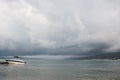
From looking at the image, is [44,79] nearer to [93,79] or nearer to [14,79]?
[14,79]

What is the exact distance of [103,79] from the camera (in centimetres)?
6581

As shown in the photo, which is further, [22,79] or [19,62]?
[19,62]

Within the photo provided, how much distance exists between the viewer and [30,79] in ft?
217

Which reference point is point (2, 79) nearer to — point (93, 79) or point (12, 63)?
point (93, 79)

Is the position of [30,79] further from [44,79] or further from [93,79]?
[93,79]

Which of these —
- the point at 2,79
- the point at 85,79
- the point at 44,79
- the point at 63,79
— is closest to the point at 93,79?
the point at 85,79

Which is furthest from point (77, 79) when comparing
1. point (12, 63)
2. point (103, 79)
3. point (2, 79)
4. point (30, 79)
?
point (12, 63)

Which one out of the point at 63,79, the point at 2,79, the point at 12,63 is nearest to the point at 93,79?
the point at 63,79

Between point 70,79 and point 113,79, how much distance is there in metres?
9.66

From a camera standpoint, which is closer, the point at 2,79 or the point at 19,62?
the point at 2,79

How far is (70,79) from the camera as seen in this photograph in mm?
66375

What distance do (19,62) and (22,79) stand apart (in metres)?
127

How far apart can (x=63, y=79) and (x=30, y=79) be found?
24.7 feet

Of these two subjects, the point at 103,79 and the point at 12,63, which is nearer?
the point at 103,79
